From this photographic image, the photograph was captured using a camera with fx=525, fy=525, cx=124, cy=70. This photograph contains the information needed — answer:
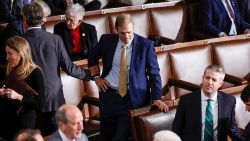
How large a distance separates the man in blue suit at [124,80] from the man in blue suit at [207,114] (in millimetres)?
142

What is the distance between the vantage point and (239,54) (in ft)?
12.9

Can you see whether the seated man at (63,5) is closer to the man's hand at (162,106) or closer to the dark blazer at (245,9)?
the dark blazer at (245,9)

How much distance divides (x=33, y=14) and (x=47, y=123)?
598 mm

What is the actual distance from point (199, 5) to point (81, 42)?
1297mm

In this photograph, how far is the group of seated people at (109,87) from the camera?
2.63 meters

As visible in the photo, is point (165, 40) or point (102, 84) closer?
point (102, 84)

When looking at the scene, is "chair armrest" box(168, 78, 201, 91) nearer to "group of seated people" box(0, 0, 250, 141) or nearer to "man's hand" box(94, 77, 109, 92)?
"group of seated people" box(0, 0, 250, 141)

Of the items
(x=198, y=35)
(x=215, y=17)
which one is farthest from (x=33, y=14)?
(x=215, y=17)

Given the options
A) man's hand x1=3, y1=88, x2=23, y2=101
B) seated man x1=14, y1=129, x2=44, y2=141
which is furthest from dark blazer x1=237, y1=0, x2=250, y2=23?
seated man x1=14, y1=129, x2=44, y2=141

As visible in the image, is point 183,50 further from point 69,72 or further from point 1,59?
point 1,59

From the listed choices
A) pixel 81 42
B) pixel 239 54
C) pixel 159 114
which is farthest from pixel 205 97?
pixel 81 42

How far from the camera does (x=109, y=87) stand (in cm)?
296

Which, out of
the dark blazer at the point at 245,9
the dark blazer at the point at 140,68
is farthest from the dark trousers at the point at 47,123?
the dark blazer at the point at 245,9

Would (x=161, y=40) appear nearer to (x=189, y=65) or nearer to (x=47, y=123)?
(x=189, y=65)
